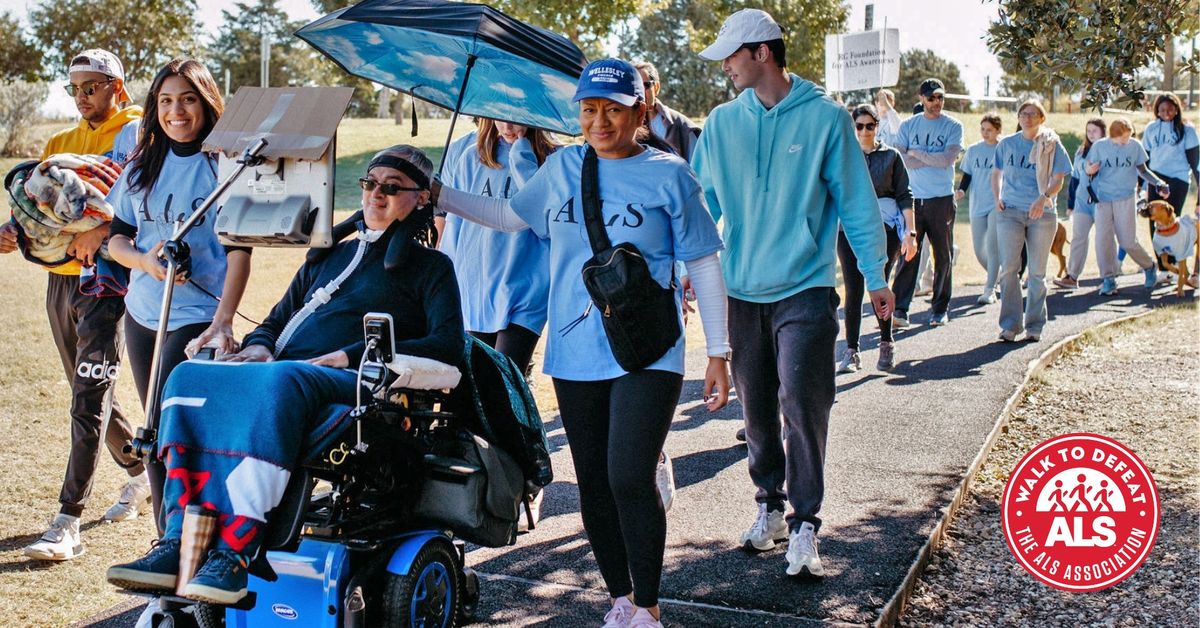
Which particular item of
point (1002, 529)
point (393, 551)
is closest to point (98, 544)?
point (393, 551)

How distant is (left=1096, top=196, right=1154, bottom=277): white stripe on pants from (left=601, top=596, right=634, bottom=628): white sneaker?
1322cm

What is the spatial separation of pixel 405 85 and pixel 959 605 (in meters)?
3.29

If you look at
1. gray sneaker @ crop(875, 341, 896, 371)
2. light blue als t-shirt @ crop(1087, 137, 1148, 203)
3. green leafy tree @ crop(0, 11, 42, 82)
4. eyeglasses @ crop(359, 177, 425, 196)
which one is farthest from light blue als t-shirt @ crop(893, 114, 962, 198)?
green leafy tree @ crop(0, 11, 42, 82)

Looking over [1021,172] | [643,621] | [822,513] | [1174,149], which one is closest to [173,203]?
[643,621]

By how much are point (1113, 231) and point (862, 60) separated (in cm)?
396

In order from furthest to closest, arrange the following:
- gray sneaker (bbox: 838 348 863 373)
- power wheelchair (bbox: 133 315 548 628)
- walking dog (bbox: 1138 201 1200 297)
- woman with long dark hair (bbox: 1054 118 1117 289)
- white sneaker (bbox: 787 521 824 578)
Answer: woman with long dark hair (bbox: 1054 118 1117 289) → walking dog (bbox: 1138 201 1200 297) → gray sneaker (bbox: 838 348 863 373) → white sneaker (bbox: 787 521 824 578) → power wheelchair (bbox: 133 315 548 628)

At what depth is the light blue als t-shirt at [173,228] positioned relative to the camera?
18.1 feet

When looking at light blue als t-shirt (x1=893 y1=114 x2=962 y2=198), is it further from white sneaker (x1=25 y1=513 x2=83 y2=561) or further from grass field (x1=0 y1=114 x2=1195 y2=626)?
white sneaker (x1=25 y1=513 x2=83 y2=561)

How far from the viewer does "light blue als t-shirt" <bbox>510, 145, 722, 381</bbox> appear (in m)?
4.44

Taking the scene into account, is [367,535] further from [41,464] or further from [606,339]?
[41,464]

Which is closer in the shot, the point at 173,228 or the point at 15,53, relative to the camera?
the point at 173,228

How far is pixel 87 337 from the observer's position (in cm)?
613

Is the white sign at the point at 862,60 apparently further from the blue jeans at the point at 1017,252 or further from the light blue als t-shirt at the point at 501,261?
the light blue als t-shirt at the point at 501,261

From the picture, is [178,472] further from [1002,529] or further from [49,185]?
[1002,529]
